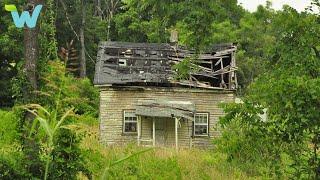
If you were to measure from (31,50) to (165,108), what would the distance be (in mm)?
14930

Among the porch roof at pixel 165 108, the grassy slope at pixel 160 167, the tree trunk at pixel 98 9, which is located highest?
the tree trunk at pixel 98 9

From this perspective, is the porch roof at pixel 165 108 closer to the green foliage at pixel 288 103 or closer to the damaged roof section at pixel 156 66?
the damaged roof section at pixel 156 66

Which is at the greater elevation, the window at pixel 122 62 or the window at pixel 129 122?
the window at pixel 122 62

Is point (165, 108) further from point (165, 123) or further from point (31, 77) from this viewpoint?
point (31, 77)

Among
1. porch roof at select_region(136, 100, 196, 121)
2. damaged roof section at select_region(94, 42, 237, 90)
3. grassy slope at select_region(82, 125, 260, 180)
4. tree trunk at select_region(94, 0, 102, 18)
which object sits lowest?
grassy slope at select_region(82, 125, 260, 180)

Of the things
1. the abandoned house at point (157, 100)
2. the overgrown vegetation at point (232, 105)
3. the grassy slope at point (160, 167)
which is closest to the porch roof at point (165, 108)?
the abandoned house at point (157, 100)

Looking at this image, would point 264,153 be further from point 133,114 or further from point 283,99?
point 133,114

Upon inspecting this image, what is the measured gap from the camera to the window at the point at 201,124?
24.3 m

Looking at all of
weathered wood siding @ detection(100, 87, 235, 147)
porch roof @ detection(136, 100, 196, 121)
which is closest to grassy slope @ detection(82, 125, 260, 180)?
weathered wood siding @ detection(100, 87, 235, 147)

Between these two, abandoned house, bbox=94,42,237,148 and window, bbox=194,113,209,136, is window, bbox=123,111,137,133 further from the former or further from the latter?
window, bbox=194,113,209,136

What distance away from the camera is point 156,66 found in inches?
976

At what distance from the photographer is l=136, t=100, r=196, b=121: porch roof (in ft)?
74.5

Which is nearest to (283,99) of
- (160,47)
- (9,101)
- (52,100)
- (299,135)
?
(299,135)

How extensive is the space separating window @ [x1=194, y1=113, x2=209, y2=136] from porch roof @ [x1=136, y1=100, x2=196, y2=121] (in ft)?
3.01
